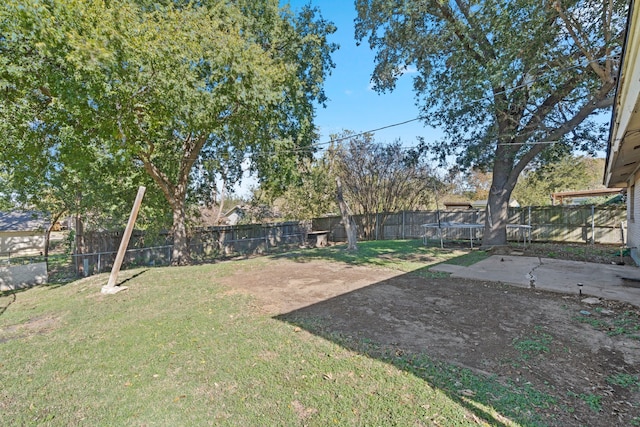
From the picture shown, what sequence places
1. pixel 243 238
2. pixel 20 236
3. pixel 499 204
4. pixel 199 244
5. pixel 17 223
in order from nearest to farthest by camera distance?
pixel 499 204 < pixel 199 244 < pixel 243 238 < pixel 17 223 < pixel 20 236

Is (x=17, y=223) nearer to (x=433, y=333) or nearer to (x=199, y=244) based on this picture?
(x=199, y=244)

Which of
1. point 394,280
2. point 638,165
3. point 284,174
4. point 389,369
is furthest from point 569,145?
point 389,369

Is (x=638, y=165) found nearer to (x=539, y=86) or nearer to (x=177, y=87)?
(x=539, y=86)

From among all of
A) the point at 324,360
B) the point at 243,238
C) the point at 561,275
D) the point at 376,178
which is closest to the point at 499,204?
the point at 561,275

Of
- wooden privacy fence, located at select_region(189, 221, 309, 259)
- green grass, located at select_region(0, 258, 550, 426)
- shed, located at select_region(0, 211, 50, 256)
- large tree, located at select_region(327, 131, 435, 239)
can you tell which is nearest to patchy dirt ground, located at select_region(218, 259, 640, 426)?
green grass, located at select_region(0, 258, 550, 426)

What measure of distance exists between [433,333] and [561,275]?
15.2 feet

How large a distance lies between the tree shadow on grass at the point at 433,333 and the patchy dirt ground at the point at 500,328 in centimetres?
2

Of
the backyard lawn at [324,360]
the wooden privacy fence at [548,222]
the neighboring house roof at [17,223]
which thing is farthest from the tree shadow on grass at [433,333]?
the neighboring house roof at [17,223]

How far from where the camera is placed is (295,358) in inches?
116

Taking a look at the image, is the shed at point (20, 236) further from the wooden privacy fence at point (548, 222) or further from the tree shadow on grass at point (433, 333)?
the tree shadow on grass at point (433, 333)

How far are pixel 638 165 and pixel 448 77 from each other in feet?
18.9

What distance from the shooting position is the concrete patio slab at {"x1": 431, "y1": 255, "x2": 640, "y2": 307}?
496cm

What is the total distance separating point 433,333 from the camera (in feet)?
11.5

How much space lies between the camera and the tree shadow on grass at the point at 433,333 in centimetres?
225
